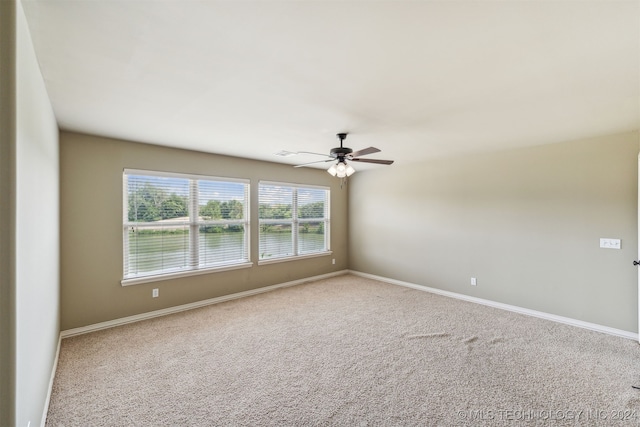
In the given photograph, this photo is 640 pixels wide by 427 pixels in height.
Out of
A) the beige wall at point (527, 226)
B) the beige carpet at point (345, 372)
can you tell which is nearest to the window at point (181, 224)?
the beige carpet at point (345, 372)

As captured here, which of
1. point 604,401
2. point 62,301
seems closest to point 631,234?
point 604,401

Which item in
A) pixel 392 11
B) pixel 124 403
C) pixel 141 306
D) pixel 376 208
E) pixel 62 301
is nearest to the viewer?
pixel 392 11

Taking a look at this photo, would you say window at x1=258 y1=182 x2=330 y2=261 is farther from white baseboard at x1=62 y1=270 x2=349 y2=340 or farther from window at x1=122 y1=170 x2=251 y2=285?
white baseboard at x1=62 y1=270 x2=349 y2=340

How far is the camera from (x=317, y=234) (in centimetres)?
634

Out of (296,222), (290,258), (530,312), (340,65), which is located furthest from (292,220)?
(530,312)

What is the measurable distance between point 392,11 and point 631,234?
422 centimetres

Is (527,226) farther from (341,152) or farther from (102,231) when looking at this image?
(102,231)

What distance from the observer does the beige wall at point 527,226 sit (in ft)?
11.5

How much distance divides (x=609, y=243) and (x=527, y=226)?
2.87ft

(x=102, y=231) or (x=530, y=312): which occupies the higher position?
(x=102, y=231)

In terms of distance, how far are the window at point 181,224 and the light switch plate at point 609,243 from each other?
204 inches

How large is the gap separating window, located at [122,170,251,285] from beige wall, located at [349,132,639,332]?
3.14 meters

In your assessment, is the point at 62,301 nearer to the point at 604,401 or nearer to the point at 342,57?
the point at 342,57

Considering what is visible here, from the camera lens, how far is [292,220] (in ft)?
19.1
